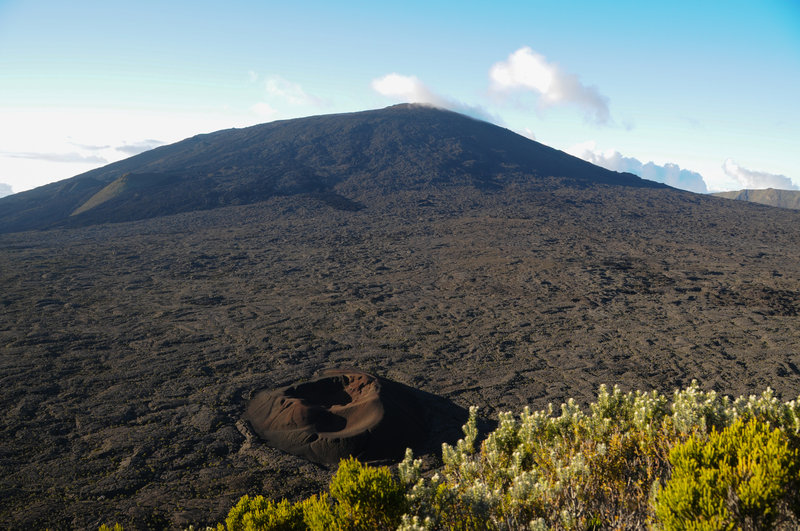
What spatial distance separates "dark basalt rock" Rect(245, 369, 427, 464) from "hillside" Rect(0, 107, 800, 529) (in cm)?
30

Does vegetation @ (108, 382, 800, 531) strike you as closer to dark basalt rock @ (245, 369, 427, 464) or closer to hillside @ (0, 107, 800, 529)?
dark basalt rock @ (245, 369, 427, 464)

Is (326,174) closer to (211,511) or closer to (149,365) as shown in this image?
(149,365)

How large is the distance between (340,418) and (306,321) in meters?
5.23

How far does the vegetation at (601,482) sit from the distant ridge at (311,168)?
28.1 metres

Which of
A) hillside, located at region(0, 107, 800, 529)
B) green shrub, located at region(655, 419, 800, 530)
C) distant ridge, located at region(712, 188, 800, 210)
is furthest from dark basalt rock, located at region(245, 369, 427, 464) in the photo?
distant ridge, located at region(712, 188, 800, 210)

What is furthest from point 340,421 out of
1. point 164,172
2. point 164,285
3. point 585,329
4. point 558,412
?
point 164,172

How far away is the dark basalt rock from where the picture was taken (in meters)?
6.67

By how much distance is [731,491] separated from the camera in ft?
8.81

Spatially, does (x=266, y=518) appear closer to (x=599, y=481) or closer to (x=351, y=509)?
(x=351, y=509)

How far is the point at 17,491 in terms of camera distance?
5.55 metres

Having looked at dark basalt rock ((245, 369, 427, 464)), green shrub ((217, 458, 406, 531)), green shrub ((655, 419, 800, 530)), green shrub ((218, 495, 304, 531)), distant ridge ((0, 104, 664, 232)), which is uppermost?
distant ridge ((0, 104, 664, 232))

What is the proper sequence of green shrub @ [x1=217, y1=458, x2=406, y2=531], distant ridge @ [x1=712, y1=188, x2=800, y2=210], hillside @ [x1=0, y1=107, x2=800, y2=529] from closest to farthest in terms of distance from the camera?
green shrub @ [x1=217, y1=458, x2=406, y2=531], hillside @ [x1=0, y1=107, x2=800, y2=529], distant ridge @ [x1=712, y1=188, x2=800, y2=210]

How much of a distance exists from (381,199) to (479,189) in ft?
27.7

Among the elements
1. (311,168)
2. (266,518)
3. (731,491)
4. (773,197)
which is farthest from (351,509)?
(773,197)
